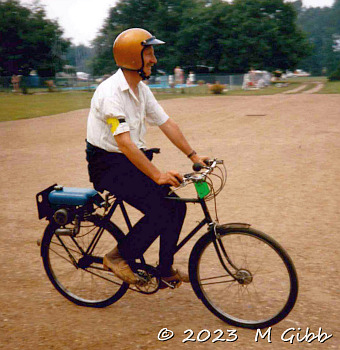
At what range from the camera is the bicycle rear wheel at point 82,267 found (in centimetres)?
347

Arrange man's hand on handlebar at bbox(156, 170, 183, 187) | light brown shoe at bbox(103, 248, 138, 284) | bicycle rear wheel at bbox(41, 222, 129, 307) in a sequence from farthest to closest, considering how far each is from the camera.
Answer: bicycle rear wheel at bbox(41, 222, 129, 307), light brown shoe at bbox(103, 248, 138, 284), man's hand on handlebar at bbox(156, 170, 183, 187)

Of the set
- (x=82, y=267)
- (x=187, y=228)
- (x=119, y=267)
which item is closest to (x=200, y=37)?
(x=187, y=228)

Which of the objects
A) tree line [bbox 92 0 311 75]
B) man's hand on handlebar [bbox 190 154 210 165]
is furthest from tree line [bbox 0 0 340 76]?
man's hand on handlebar [bbox 190 154 210 165]

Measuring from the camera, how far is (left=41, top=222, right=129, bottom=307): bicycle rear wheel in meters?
3.47

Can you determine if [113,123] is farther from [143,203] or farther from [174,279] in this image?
[174,279]

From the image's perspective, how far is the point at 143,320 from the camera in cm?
327

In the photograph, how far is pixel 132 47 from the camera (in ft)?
9.69

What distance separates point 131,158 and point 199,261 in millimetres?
859

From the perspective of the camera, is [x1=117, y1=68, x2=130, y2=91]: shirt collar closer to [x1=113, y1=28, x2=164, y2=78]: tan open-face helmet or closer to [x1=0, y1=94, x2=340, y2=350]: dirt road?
[x1=113, y1=28, x2=164, y2=78]: tan open-face helmet

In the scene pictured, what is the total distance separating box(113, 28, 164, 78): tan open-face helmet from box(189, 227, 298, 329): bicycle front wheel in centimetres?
119

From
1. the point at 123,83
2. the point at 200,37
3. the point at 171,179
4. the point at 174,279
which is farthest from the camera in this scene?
the point at 200,37

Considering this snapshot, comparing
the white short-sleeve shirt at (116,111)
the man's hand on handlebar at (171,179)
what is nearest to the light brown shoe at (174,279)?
the man's hand on handlebar at (171,179)

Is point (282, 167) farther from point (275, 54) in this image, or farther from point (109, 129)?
point (275, 54)

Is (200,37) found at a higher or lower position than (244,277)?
higher
